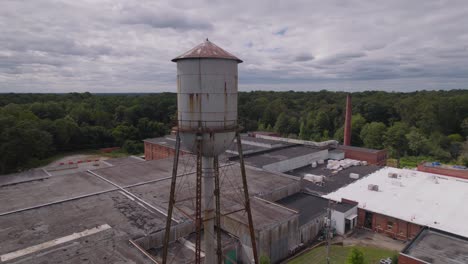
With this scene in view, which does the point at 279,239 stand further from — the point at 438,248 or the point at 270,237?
the point at 438,248

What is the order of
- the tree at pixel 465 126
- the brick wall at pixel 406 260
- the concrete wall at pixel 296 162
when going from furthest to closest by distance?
1. the tree at pixel 465 126
2. the concrete wall at pixel 296 162
3. the brick wall at pixel 406 260

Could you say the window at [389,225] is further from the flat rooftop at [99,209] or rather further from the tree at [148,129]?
the tree at [148,129]

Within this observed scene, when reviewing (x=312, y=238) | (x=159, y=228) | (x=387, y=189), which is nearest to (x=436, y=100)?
(x=387, y=189)

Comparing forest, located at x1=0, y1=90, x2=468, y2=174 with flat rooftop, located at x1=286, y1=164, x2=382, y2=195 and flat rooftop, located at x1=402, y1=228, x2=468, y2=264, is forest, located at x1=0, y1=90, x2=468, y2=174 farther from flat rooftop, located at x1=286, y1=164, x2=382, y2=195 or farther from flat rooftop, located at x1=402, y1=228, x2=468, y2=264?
flat rooftop, located at x1=402, y1=228, x2=468, y2=264

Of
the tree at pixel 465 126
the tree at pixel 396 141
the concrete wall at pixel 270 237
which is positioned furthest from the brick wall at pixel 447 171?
the tree at pixel 465 126

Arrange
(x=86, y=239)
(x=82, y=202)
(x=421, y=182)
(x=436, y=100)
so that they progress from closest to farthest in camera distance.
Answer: (x=86, y=239), (x=82, y=202), (x=421, y=182), (x=436, y=100)

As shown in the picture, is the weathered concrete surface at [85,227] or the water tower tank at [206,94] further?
the weathered concrete surface at [85,227]

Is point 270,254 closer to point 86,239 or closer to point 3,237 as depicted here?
point 86,239
